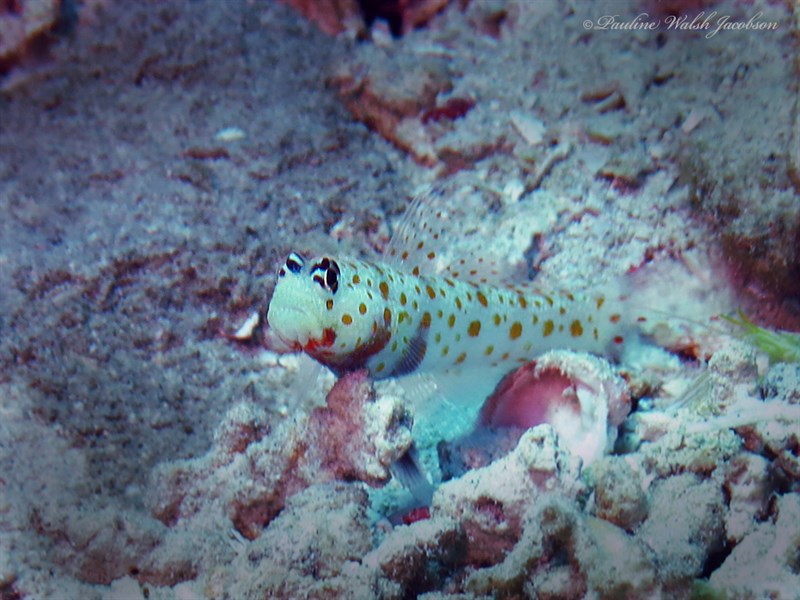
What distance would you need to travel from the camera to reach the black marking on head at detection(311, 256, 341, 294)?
227 cm

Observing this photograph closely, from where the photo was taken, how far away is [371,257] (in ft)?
11.7

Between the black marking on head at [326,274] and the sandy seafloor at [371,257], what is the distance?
18.2 inches

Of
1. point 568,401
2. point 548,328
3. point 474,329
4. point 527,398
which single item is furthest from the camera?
point 548,328

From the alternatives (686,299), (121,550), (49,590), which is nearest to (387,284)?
(121,550)

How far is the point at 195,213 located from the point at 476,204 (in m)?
1.66

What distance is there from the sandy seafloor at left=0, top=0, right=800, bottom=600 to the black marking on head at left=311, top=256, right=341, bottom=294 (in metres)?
0.46

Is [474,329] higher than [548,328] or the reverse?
higher

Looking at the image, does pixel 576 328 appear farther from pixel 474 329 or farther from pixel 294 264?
pixel 294 264

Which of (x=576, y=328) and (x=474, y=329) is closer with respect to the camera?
(x=474, y=329)

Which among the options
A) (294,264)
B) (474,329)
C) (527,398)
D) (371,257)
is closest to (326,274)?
(294,264)

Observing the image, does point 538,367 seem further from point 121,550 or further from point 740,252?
point 121,550

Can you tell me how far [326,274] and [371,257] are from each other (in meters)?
1.30

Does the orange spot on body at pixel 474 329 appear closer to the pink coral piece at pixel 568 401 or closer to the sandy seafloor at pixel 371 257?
the pink coral piece at pixel 568 401

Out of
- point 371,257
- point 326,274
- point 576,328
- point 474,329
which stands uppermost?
point 326,274
